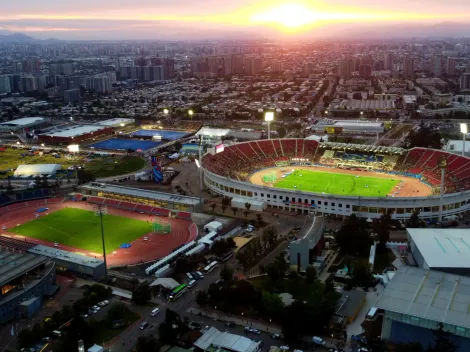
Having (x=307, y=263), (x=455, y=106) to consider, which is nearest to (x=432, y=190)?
(x=307, y=263)

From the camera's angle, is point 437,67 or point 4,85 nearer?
point 4,85

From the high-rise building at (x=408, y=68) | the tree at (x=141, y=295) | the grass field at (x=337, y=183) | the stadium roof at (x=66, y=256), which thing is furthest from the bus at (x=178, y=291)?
the high-rise building at (x=408, y=68)

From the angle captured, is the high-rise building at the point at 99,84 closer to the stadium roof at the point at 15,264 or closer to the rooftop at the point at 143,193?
the rooftop at the point at 143,193

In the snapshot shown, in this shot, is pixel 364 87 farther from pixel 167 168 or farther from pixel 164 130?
pixel 167 168

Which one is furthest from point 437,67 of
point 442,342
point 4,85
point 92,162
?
point 442,342

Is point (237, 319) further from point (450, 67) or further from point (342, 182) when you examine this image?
point (450, 67)

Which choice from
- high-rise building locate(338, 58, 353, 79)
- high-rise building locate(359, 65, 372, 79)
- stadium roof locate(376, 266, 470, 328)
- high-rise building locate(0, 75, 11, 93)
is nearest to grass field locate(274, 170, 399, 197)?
stadium roof locate(376, 266, 470, 328)

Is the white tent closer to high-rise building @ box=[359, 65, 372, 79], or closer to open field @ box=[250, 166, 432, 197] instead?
open field @ box=[250, 166, 432, 197]
